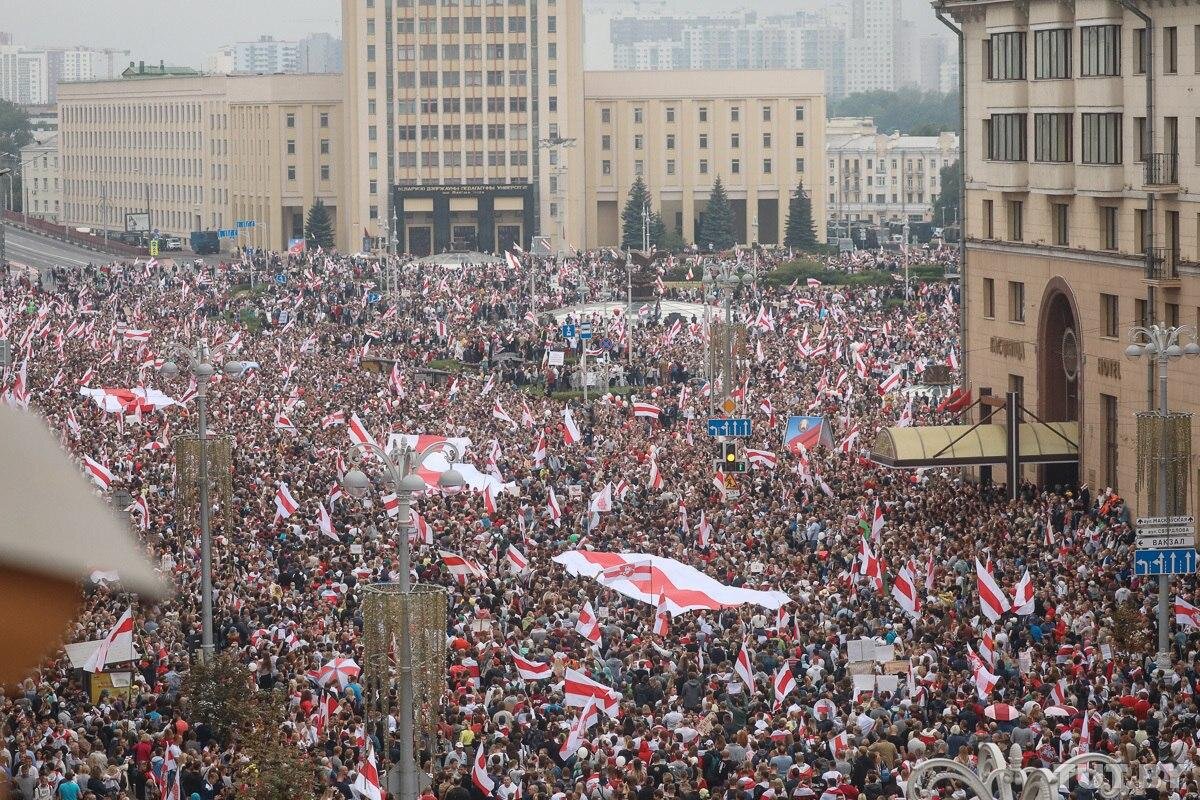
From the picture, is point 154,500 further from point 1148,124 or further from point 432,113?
point 432,113

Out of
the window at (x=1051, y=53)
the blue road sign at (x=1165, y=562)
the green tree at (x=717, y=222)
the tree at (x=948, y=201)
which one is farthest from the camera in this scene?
the tree at (x=948, y=201)

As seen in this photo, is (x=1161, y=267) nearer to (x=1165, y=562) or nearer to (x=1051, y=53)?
(x=1051, y=53)

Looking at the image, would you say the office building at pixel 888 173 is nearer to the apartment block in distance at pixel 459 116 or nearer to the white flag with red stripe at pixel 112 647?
the apartment block in distance at pixel 459 116

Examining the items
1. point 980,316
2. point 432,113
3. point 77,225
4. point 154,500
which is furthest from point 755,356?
point 77,225

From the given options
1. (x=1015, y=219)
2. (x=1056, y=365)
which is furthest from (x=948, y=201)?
(x=1056, y=365)

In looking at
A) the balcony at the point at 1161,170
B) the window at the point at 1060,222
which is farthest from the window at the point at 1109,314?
the balcony at the point at 1161,170
